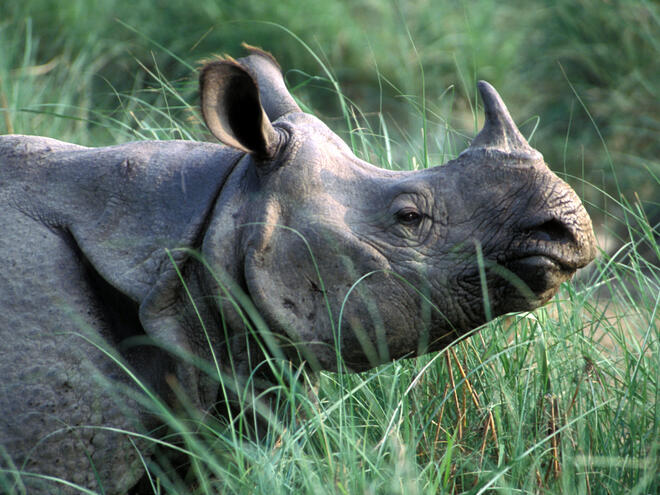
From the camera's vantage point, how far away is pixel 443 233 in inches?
109

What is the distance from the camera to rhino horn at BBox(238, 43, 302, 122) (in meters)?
3.25

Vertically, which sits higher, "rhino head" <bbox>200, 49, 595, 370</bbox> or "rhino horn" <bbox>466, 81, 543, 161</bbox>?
"rhino horn" <bbox>466, 81, 543, 161</bbox>

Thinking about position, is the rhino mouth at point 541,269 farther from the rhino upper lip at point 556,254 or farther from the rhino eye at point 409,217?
the rhino eye at point 409,217

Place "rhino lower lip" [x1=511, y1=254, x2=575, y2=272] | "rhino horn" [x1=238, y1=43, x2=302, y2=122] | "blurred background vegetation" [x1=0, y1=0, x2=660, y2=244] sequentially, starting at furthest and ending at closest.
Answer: "blurred background vegetation" [x1=0, y1=0, x2=660, y2=244] < "rhino horn" [x1=238, y1=43, x2=302, y2=122] < "rhino lower lip" [x1=511, y1=254, x2=575, y2=272]

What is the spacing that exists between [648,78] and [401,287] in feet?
20.2

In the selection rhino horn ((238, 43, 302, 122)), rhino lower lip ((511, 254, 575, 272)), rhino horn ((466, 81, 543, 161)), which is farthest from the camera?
rhino horn ((238, 43, 302, 122))

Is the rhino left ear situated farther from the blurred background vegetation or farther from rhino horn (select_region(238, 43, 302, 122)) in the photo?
the blurred background vegetation

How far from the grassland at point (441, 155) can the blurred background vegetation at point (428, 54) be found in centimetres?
2

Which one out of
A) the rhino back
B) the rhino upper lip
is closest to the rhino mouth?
the rhino upper lip

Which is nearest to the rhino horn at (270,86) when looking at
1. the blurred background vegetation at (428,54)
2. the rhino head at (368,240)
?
the rhino head at (368,240)

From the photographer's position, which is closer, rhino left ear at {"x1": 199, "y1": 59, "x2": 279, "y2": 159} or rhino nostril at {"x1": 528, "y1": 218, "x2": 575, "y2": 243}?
rhino nostril at {"x1": 528, "y1": 218, "x2": 575, "y2": 243}

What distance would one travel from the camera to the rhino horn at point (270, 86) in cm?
325

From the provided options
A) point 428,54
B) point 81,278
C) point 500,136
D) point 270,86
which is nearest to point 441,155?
point 270,86

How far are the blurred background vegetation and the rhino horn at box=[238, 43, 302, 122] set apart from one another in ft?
10.8
